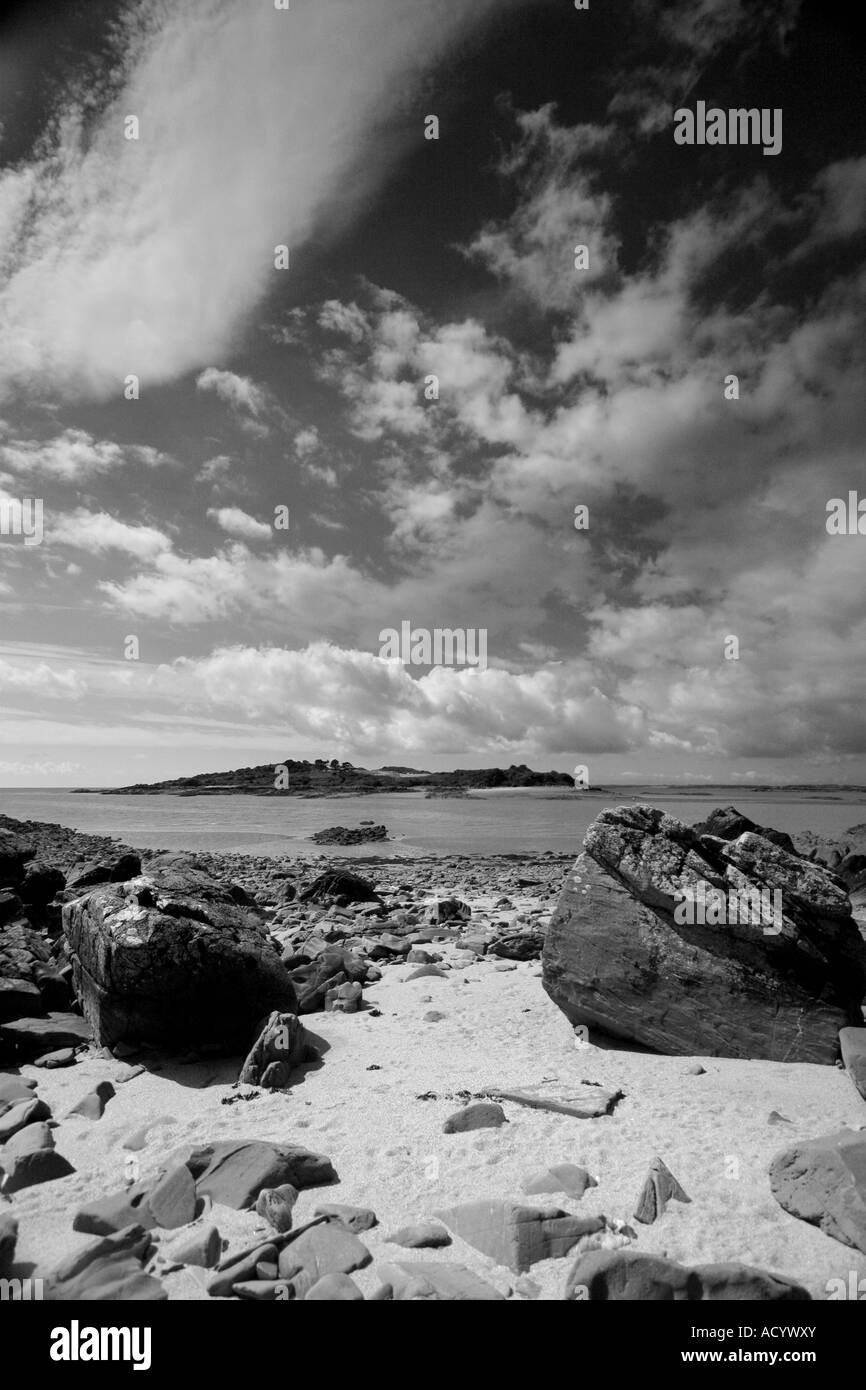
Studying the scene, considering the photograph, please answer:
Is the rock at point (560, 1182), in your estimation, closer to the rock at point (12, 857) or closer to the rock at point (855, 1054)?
the rock at point (855, 1054)

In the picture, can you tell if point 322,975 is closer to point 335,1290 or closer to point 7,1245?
point 7,1245

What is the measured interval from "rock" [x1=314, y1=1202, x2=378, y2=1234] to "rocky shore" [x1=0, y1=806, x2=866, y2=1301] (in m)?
0.02

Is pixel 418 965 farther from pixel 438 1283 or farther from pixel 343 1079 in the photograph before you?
pixel 438 1283

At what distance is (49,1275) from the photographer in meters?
3.78

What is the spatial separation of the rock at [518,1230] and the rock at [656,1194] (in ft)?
0.88

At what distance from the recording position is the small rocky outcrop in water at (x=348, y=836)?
3238 centimetres

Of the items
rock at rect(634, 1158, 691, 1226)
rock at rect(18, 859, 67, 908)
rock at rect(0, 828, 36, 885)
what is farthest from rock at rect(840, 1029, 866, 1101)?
rock at rect(0, 828, 36, 885)

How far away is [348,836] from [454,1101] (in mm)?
27884

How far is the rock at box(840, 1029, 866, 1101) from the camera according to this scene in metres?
5.63

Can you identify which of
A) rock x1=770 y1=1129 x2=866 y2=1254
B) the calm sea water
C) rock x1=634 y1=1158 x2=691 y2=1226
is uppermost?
rock x1=770 y1=1129 x2=866 y2=1254

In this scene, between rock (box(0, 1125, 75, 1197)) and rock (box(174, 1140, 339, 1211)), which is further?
rock (box(0, 1125, 75, 1197))

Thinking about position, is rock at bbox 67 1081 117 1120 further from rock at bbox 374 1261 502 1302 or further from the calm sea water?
the calm sea water
